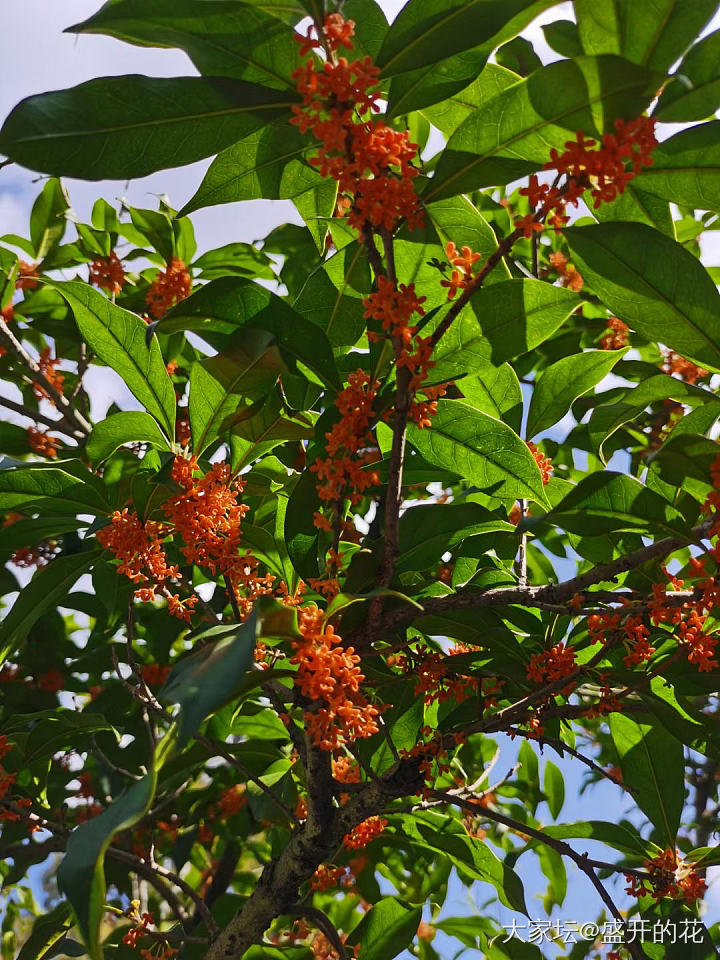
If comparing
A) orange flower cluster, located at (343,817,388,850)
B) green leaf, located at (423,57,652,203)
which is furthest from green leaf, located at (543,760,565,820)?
green leaf, located at (423,57,652,203)

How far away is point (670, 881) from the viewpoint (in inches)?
91.0

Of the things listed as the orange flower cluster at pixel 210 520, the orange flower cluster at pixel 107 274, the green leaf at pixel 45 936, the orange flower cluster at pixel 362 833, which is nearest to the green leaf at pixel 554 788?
the orange flower cluster at pixel 362 833

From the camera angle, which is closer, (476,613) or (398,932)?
(476,613)

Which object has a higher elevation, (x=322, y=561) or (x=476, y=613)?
(x=322, y=561)

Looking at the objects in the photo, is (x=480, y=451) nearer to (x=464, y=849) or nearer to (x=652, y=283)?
(x=652, y=283)

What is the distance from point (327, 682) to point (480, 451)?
2.10ft

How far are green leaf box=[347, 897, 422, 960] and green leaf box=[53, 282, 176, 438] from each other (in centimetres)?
161

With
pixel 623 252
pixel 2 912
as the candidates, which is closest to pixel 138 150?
pixel 623 252

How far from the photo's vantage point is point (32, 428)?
3.24 metres

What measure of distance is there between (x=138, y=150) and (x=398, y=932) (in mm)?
2250

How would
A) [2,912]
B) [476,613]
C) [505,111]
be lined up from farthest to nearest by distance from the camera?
[2,912] < [476,613] < [505,111]

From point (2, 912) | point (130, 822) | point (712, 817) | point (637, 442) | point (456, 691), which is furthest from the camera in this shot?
point (2, 912)

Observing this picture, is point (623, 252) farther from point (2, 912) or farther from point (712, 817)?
point (2, 912)

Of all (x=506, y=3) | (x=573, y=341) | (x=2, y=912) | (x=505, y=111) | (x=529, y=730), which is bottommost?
(x=2, y=912)
